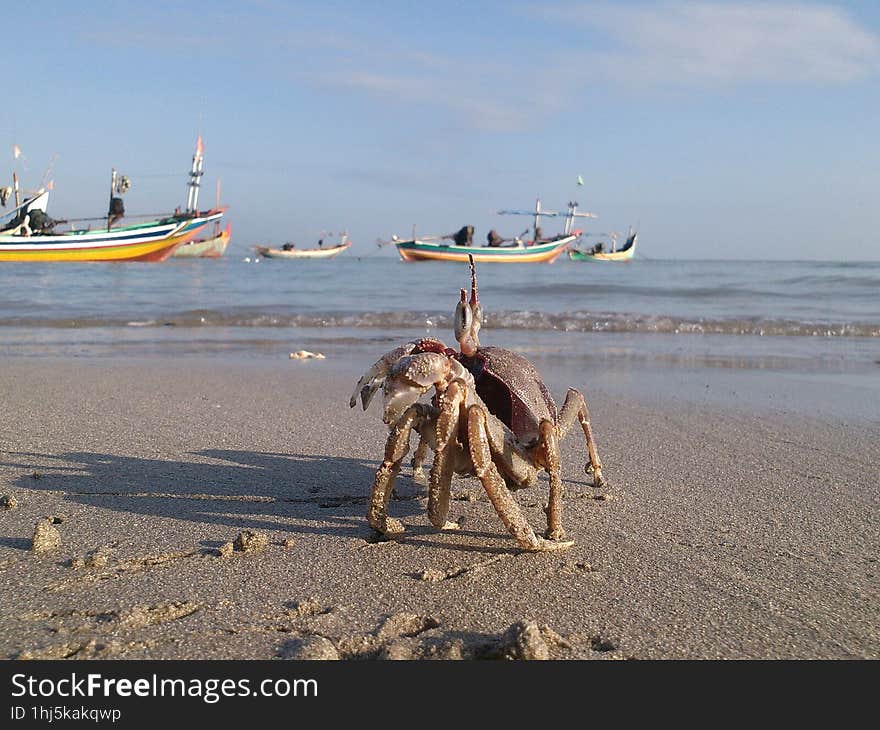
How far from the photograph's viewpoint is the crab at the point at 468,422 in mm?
2680

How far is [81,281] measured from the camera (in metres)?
24.7

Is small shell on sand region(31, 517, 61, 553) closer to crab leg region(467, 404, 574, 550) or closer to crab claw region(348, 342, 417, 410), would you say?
crab claw region(348, 342, 417, 410)

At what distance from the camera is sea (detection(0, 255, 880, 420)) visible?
31.2 feet

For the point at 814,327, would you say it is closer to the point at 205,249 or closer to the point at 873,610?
the point at 873,610

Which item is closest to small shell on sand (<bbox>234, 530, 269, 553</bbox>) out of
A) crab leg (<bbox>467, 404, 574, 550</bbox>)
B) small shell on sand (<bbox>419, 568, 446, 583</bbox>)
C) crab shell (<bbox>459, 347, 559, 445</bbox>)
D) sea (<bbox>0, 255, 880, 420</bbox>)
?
small shell on sand (<bbox>419, 568, 446, 583</bbox>)

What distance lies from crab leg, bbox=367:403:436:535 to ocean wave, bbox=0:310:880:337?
1055 cm

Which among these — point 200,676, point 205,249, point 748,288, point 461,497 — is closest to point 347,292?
point 748,288

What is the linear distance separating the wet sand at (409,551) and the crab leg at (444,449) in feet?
0.73

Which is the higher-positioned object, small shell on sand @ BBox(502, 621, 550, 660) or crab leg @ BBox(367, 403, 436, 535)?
crab leg @ BBox(367, 403, 436, 535)

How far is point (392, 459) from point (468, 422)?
0.33 metres

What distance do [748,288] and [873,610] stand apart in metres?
24.8

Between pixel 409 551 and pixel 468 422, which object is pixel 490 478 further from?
pixel 409 551

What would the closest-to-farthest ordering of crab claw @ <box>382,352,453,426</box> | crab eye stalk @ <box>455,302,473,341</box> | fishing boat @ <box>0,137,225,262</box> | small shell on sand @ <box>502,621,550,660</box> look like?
small shell on sand @ <box>502,621,550,660</box> → crab claw @ <box>382,352,453,426</box> → crab eye stalk @ <box>455,302,473,341</box> → fishing boat @ <box>0,137,225,262</box>

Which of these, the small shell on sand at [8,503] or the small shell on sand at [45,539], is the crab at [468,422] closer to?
the small shell on sand at [45,539]
